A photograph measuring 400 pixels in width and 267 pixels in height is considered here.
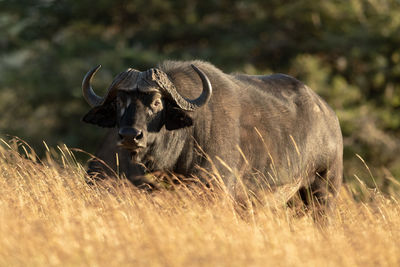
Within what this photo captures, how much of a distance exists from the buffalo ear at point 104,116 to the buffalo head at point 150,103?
125mm

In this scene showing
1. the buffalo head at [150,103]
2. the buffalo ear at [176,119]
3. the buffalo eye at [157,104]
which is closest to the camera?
the buffalo head at [150,103]

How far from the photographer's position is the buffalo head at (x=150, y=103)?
6261mm

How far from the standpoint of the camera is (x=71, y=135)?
1883 centimetres

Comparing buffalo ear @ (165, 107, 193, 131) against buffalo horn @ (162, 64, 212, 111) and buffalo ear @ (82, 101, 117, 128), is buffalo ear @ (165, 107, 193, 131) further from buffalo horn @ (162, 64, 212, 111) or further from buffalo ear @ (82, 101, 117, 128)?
buffalo ear @ (82, 101, 117, 128)

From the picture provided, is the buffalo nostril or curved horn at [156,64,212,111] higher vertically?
curved horn at [156,64,212,111]

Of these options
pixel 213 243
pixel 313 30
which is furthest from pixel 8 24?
pixel 213 243

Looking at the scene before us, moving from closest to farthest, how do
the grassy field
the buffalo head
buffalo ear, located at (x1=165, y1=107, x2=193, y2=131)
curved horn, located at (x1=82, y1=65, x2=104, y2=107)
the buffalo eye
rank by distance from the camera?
the grassy field, the buffalo head, the buffalo eye, buffalo ear, located at (x1=165, y1=107, x2=193, y2=131), curved horn, located at (x1=82, y1=65, x2=104, y2=107)

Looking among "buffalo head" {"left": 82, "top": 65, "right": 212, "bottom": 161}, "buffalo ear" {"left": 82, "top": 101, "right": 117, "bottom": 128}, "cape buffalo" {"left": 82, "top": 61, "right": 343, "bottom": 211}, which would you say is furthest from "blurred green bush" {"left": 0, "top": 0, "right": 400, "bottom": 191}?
"buffalo head" {"left": 82, "top": 65, "right": 212, "bottom": 161}

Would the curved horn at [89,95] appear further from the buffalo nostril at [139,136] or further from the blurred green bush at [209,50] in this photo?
the blurred green bush at [209,50]

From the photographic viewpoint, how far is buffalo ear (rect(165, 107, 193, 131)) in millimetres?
6570

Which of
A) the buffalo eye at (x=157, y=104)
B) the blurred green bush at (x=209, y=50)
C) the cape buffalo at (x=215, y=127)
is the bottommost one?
the blurred green bush at (x=209, y=50)

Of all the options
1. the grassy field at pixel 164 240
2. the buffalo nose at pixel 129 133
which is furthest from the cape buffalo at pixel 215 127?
the grassy field at pixel 164 240

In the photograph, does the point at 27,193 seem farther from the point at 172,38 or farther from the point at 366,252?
the point at 172,38

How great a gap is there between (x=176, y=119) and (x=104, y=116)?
90 cm
